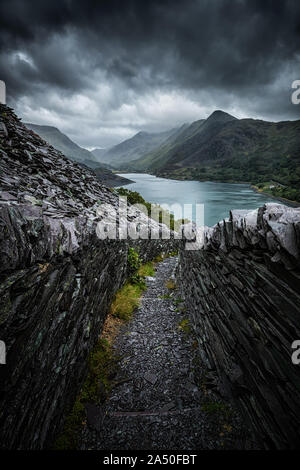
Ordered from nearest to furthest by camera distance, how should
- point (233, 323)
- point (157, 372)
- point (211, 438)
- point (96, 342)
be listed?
point (211, 438) → point (233, 323) → point (157, 372) → point (96, 342)

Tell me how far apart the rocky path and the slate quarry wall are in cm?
52

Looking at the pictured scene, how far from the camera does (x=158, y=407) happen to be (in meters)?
3.79

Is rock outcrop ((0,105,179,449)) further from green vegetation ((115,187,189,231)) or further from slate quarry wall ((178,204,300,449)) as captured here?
green vegetation ((115,187,189,231))

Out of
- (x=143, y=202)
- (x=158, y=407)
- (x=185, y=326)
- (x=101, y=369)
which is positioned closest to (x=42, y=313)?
(x=101, y=369)

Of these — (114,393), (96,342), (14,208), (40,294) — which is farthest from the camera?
(96,342)

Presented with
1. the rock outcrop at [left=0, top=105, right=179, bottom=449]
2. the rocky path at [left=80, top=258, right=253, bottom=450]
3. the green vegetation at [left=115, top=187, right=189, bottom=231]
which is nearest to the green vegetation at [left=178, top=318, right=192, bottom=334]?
the rocky path at [left=80, top=258, right=253, bottom=450]

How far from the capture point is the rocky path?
3166 mm

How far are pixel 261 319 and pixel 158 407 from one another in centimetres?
282

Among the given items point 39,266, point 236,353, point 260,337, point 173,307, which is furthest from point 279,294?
point 173,307

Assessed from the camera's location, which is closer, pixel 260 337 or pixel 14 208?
pixel 14 208

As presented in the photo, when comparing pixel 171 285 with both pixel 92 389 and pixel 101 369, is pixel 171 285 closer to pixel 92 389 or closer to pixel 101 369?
pixel 101 369

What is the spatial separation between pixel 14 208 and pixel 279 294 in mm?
3231

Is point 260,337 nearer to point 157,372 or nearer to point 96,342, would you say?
point 157,372

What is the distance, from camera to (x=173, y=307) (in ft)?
A: 25.5
